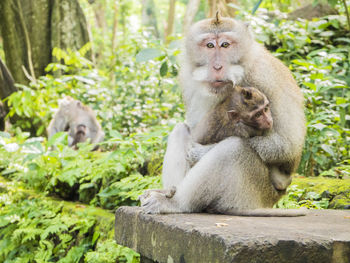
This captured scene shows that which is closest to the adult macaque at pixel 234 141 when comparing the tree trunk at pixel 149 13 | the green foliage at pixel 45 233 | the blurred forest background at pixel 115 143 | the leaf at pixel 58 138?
the blurred forest background at pixel 115 143

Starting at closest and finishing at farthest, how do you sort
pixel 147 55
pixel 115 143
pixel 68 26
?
pixel 147 55, pixel 115 143, pixel 68 26

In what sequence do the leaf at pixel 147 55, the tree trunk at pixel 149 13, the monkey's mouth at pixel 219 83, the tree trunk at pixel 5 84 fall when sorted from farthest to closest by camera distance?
the tree trunk at pixel 149 13
the tree trunk at pixel 5 84
the leaf at pixel 147 55
the monkey's mouth at pixel 219 83

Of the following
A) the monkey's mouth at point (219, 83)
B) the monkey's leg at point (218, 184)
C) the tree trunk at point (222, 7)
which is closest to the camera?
the monkey's leg at point (218, 184)

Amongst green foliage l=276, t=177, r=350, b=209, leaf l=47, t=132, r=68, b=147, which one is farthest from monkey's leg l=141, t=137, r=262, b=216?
leaf l=47, t=132, r=68, b=147

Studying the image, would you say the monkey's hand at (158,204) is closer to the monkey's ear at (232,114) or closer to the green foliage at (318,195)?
the monkey's ear at (232,114)

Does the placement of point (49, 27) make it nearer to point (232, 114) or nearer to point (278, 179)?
point (232, 114)

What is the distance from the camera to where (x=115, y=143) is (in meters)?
6.57

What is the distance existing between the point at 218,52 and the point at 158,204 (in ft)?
3.73

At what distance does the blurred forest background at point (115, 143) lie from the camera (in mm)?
4562

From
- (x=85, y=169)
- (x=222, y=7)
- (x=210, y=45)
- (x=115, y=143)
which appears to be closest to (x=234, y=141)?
(x=210, y=45)

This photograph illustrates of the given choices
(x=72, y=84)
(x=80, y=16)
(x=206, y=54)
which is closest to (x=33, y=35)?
(x=80, y=16)

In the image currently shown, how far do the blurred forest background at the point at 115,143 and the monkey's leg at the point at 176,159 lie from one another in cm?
86

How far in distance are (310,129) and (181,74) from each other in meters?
2.12

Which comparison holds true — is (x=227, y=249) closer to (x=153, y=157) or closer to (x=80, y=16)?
(x=153, y=157)
